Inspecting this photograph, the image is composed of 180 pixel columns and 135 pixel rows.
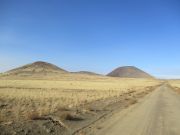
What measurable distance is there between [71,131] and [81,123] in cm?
222

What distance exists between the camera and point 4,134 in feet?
36.9

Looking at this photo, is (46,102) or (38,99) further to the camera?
(38,99)

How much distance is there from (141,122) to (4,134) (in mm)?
6906

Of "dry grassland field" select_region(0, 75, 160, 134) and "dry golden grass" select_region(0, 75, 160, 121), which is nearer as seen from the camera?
"dry grassland field" select_region(0, 75, 160, 134)

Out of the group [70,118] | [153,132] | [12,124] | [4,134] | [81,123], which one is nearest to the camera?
[4,134]

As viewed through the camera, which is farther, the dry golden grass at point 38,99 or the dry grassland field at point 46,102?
the dry golden grass at point 38,99

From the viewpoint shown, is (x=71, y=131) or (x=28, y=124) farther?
(x=28, y=124)

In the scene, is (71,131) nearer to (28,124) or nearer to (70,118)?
(28,124)

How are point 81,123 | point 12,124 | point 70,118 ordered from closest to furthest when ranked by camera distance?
point 12,124
point 81,123
point 70,118

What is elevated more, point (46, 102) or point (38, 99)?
point (38, 99)

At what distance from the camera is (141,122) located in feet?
49.9

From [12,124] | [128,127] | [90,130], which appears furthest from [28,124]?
[128,127]

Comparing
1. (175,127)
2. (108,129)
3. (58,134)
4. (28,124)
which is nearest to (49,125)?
(28,124)

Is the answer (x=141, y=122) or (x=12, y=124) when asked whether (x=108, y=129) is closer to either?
(x=141, y=122)
